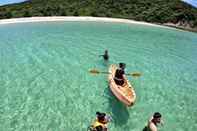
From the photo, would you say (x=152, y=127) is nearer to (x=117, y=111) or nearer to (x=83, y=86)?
(x=117, y=111)

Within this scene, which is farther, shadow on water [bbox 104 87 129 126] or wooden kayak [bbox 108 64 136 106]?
wooden kayak [bbox 108 64 136 106]

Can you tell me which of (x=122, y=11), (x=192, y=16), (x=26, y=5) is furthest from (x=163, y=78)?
(x=26, y=5)

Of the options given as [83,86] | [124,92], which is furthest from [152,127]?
[83,86]

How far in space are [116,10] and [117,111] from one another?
6575 cm

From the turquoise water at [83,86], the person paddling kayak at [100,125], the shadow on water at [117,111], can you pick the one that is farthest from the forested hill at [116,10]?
the person paddling kayak at [100,125]

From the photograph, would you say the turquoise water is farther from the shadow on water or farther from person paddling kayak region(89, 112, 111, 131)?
person paddling kayak region(89, 112, 111, 131)

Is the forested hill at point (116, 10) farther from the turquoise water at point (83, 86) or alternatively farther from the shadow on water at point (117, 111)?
the shadow on water at point (117, 111)

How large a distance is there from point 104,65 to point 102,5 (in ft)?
187

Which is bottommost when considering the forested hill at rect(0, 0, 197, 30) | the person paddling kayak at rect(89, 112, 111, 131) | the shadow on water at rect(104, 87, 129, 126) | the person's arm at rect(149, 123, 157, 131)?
the forested hill at rect(0, 0, 197, 30)

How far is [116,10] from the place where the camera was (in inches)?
3150

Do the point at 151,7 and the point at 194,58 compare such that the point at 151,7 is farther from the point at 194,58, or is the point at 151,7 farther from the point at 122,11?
the point at 194,58

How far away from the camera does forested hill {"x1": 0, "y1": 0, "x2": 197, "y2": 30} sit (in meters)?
71.6

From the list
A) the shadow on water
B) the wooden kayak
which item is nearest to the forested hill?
the wooden kayak

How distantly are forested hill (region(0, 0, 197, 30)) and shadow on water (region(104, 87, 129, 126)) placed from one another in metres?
53.8
